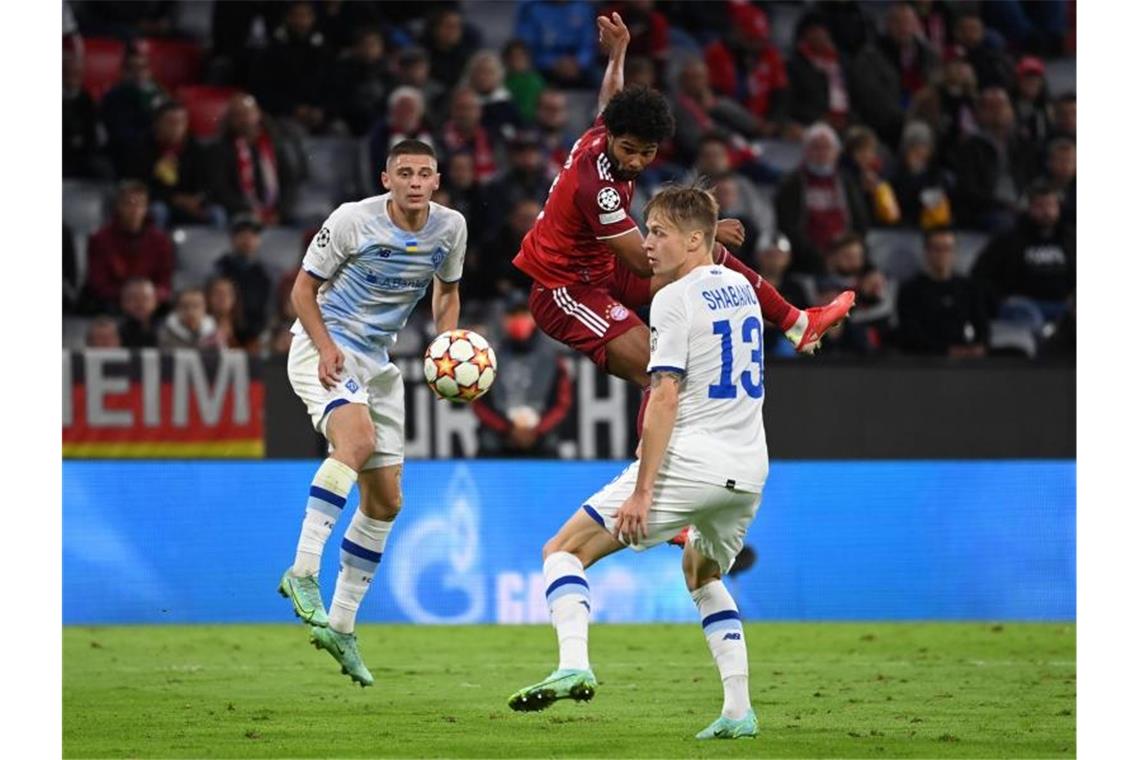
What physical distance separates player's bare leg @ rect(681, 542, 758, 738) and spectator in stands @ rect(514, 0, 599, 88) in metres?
11.1

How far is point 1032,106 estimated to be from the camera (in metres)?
18.2

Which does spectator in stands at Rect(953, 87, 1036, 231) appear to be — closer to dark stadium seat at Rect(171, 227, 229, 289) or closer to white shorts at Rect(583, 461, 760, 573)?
dark stadium seat at Rect(171, 227, 229, 289)

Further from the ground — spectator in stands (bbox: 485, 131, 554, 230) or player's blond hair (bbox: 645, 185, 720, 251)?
spectator in stands (bbox: 485, 131, 554, 230)

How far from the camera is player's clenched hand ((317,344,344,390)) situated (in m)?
8.47

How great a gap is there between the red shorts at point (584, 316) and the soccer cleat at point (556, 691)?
6.74 ft

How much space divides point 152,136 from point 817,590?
730 centimetres

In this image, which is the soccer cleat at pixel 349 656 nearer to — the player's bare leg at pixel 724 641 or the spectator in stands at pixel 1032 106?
the player's bare leg at pixel 724 641

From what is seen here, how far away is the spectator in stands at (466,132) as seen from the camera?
643 inches

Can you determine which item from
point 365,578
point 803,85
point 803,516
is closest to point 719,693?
point 365,578

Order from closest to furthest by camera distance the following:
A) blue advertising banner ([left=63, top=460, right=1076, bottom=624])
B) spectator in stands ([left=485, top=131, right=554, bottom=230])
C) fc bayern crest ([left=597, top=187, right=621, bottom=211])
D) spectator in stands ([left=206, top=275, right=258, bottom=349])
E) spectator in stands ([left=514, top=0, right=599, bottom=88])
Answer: fc bayern crest ([left=597, top=187, right=621, bottom=211])
blue advertising banner ([left=63, top=460, right=1076, bottom=624])
spectator in stands ([left=206, top=275, right=258, bottom=349])
spectator in stands ([left=485, top=131, right=554, bottom=230])
spectator in stands ([left=514, top=0, right=599, bottom=88])

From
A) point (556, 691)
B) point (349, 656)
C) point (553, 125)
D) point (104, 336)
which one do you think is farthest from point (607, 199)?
point (553, 125)

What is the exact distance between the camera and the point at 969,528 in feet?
44.9

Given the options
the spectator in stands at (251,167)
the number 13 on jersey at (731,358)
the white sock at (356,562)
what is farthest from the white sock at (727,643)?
the spectator in stands at (251,167)

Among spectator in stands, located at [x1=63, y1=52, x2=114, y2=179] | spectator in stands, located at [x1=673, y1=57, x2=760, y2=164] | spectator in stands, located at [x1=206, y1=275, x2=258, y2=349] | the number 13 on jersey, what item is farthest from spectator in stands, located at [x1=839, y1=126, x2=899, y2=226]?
the number 13 on jersey
